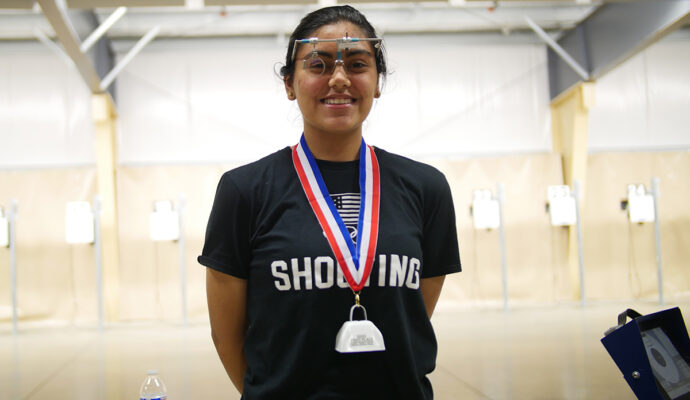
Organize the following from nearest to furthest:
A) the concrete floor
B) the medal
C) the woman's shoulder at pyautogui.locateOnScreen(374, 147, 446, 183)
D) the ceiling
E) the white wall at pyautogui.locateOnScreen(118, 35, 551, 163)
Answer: the medal → the woman's shoulder at pyautogui.locateOnScreen(374, 147, 446, 183) → the concrete floor → the ceiling → the white wall at pyautogui.locateOnScreen(118, 35, 551, 163)

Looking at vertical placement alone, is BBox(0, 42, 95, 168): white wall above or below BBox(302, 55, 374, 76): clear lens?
above

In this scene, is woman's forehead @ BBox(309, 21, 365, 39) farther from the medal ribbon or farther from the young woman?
the medal ribbon

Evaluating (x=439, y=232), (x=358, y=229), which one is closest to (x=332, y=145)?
(x=358, y=229)

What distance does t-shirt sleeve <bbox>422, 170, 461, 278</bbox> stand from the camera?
1.45 metres

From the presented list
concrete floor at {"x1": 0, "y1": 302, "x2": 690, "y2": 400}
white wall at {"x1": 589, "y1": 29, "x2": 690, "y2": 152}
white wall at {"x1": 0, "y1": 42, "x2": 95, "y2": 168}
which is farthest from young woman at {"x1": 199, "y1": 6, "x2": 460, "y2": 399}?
white wall at {"x1": 589, "y1": 29, "x2": 690, "y2": 152}

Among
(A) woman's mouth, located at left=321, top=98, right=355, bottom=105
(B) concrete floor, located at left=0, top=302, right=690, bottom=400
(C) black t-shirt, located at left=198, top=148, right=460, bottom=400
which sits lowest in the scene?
(B) concrete floor, located at left=0, top=302, right=690, bottom=400

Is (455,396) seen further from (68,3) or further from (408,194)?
(68,3)

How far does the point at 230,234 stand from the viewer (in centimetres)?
131

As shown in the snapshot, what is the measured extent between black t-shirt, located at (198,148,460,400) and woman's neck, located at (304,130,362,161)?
0.11 ft

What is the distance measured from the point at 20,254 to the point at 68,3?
4951 mm

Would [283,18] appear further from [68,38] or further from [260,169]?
[260,169]

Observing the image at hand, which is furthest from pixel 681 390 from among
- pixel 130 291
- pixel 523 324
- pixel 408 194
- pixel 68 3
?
pixel 130 291

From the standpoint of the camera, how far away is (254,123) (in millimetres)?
10859

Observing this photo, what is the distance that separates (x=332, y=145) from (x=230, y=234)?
0.31 metres
